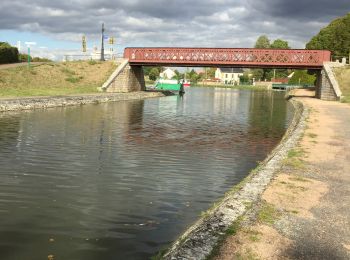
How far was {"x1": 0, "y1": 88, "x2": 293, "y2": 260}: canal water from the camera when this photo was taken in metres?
8.17

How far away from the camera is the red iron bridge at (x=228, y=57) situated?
5794 cm

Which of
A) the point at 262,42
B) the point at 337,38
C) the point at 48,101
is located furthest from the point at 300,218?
the point at 262,42

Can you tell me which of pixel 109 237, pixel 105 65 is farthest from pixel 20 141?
pixel 105 65

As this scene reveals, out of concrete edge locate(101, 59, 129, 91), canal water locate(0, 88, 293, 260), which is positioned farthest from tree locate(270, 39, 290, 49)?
canal water locate(0, 88, 293, 260)

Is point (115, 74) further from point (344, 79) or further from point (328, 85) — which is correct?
point (344, 79)

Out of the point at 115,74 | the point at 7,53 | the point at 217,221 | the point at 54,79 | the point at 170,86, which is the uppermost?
the point at 7,53

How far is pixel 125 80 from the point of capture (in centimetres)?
6234

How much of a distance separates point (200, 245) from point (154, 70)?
539ft

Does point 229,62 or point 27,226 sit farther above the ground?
point 229,62

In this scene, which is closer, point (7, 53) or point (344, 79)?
point (344, 79)

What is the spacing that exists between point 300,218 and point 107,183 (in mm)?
6297

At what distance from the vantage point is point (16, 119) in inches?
1072

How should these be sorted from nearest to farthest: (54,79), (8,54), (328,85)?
(54,79)
(328,85)
(8,54)

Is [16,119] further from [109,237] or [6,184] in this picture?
[109,237]
